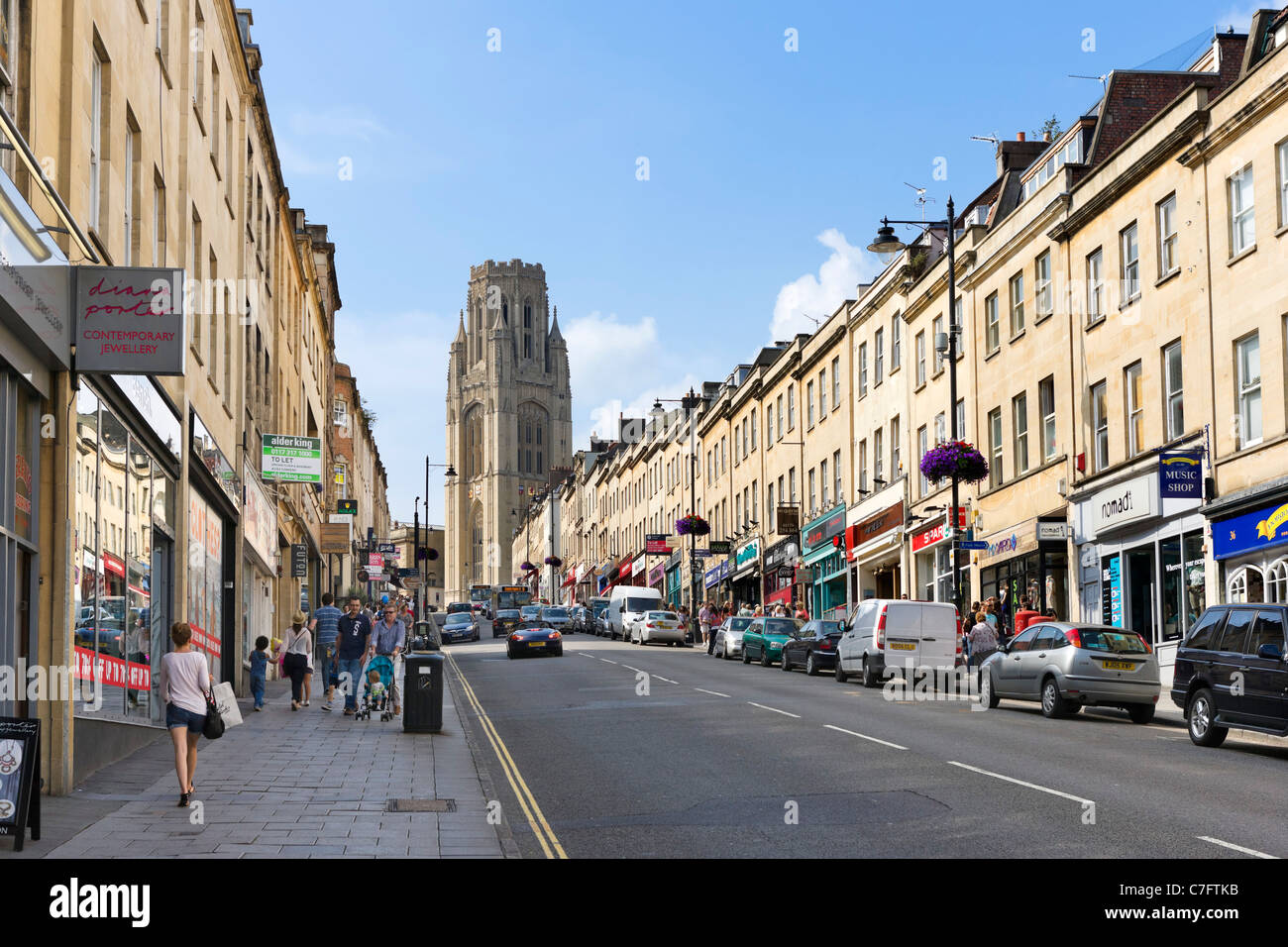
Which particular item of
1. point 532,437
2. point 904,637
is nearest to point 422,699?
point 904,637

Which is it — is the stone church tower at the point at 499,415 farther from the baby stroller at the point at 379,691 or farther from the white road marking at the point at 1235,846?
the white road marking at the point at 1235,846

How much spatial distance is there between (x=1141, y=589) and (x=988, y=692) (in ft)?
26.4

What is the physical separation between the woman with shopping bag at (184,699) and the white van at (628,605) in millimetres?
45817

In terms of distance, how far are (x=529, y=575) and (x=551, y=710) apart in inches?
5334

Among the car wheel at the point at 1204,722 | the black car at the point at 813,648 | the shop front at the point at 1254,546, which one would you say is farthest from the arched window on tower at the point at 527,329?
the car wheel at the point at 1204,722

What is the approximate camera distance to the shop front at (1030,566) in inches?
1291

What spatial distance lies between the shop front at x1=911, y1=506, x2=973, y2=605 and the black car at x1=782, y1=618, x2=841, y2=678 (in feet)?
17.5

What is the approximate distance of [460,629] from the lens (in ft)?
209

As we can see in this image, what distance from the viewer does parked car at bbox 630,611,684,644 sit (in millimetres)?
53656

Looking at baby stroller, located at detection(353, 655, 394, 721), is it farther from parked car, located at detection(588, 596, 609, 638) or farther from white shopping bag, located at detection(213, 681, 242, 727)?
parked car, located at detection(588, 596, 609, 638)

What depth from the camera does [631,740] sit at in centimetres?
1764

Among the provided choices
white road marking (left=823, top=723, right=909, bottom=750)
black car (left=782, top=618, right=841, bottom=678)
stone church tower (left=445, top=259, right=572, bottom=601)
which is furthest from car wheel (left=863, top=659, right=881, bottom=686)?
stone church tower (left=445, top=259, right=572, bottom=601)

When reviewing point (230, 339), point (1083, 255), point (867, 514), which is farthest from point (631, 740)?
point (867, 514)

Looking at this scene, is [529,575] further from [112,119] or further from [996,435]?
[112,119]
